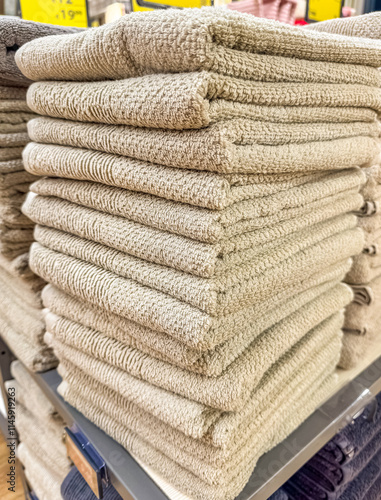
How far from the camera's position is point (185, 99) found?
0.26 meters

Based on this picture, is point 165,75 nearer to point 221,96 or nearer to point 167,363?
point 221,96

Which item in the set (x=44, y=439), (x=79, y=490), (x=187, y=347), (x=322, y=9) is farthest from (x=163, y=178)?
(x=322, y=9)

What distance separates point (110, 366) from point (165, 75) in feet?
0.98

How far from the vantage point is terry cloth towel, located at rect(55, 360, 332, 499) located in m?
0.37

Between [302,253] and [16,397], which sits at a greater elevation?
[302,253]

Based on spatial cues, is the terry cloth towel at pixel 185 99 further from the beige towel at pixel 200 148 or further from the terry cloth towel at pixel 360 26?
the terry cloth towel at pixel 360 26

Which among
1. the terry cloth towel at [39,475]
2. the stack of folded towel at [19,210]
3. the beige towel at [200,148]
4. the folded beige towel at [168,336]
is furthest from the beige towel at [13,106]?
the terry cloth towel at [39,475]

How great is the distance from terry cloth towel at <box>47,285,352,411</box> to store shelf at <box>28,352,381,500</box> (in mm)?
111

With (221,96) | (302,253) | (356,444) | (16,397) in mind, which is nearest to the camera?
(221,96)

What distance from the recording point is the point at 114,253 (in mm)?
377

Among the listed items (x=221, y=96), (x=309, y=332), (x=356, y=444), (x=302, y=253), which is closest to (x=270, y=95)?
(x=221, y=96)

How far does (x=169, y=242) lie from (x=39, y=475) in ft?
2.14

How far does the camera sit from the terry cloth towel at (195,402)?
35cm

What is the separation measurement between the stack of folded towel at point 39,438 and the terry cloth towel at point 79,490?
0.08 m
